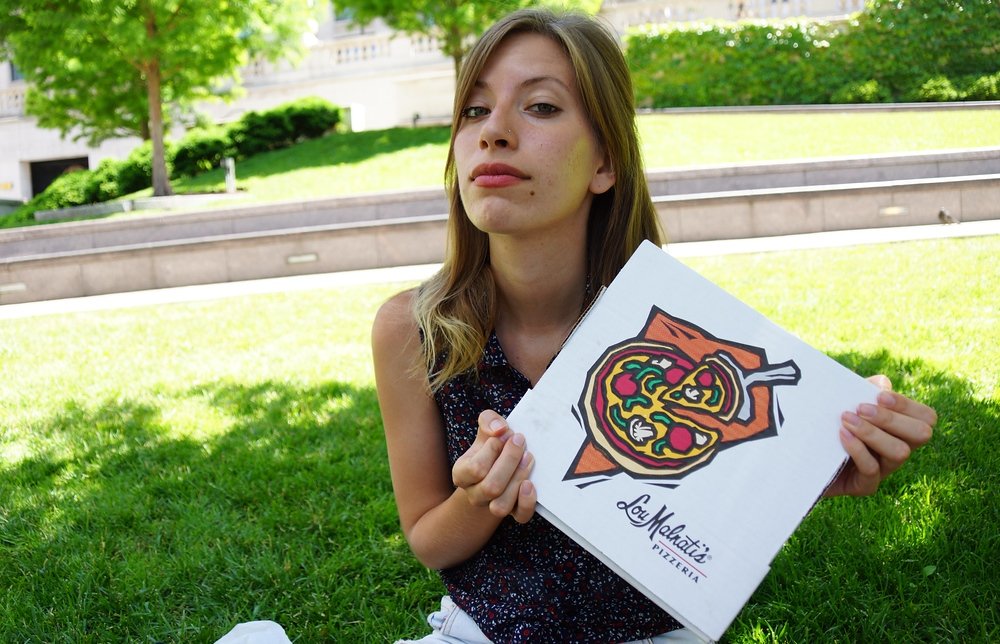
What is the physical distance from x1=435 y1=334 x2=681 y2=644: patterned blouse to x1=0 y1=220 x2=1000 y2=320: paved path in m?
7.65

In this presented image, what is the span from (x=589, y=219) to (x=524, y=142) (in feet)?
1.48

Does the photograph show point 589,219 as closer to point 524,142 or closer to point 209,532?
point 524,142

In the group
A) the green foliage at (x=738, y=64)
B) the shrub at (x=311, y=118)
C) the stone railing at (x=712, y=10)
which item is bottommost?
the shrub at (x=311, y=118)

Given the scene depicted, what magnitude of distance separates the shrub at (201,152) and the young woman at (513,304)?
2186 cm

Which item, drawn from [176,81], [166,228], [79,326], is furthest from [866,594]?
[176,81]

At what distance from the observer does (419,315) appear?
7.14ft

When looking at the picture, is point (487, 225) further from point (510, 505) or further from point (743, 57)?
point (743, 57)

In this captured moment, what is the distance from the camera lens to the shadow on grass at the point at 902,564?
2.66m

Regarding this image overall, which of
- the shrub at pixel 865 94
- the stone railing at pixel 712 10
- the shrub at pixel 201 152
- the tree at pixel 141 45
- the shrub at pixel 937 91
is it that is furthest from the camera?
the stone railing at pixel 712 10

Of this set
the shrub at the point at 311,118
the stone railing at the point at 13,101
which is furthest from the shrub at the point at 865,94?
the stone railing at the point at 13,101

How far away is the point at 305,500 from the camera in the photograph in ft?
12.7

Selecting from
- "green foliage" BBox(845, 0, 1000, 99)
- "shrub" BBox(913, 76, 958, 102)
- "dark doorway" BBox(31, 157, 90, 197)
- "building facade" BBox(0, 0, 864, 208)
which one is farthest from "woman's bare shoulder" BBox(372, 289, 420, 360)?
"dark doorway" BBox(31, 157, 90, 197)

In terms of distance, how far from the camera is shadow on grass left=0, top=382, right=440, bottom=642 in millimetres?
2994

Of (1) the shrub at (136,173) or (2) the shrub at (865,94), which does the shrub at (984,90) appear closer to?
(2) the shrub at (865,94)
